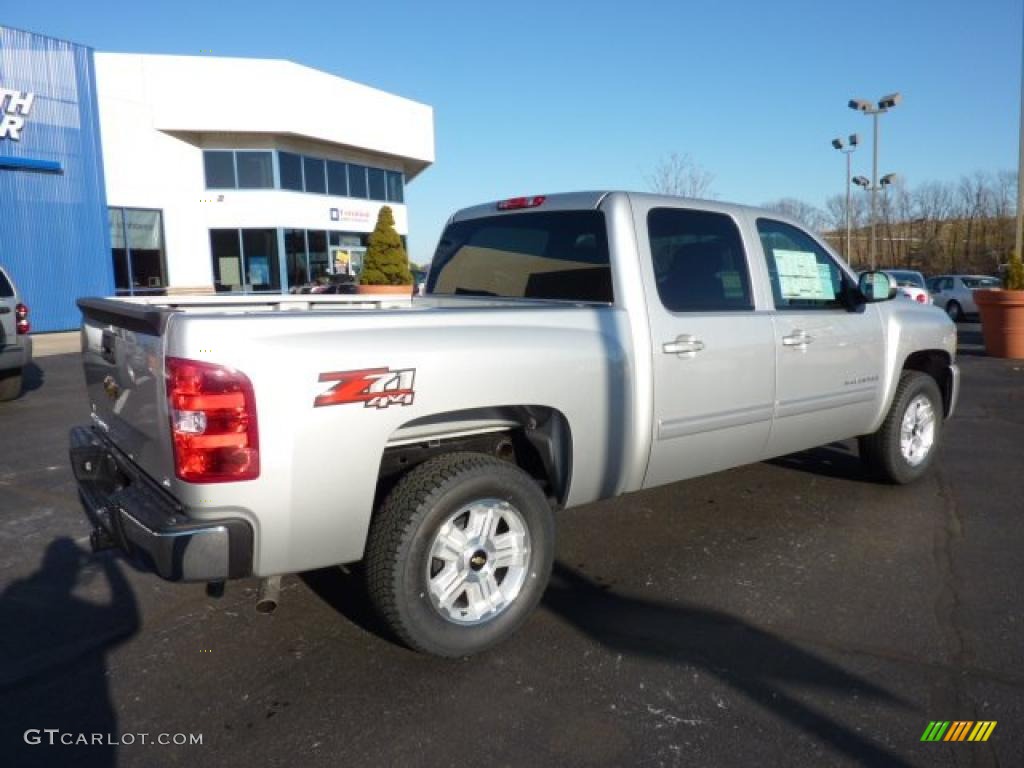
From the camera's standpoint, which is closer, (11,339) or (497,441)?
(497,441)

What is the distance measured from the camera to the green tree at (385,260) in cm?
2400

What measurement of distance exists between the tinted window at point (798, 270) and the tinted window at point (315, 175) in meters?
24.7

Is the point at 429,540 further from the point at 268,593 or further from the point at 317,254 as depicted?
the point at 317,254

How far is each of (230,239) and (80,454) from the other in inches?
947

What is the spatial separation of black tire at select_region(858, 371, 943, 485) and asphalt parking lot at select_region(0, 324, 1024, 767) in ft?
1.61

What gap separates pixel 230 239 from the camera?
25.8 meters

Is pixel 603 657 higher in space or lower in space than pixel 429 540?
lower

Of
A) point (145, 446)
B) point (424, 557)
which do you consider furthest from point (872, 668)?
point (145, 446)

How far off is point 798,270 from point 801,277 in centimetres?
5

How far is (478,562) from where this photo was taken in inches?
125

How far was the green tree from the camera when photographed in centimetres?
2400

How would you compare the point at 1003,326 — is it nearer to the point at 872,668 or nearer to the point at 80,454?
the point at 872,668

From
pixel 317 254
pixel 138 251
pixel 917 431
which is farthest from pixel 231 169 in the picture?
pixel 917 431

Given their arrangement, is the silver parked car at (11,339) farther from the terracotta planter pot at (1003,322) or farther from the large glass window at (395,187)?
the large glass window at (395,187)
